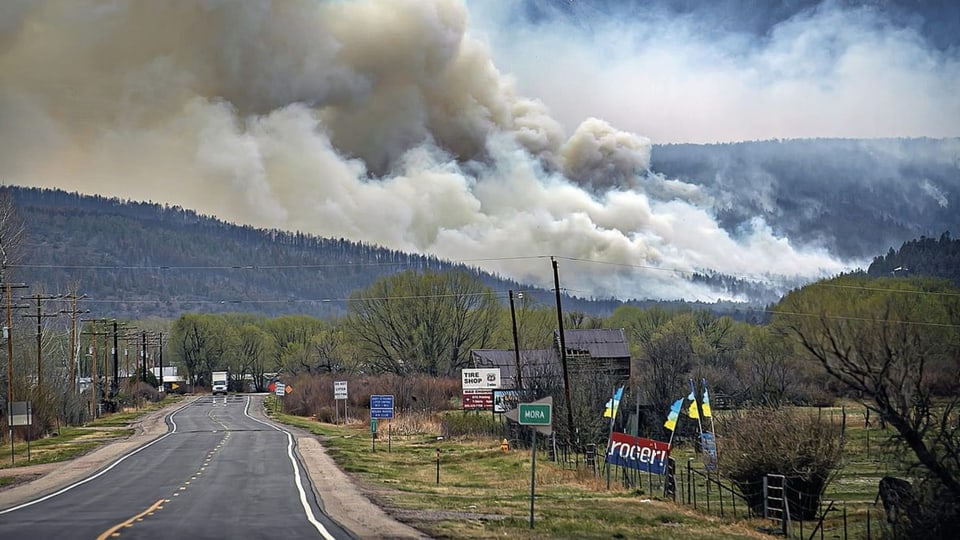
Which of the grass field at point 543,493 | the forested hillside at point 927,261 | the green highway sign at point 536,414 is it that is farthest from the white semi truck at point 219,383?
the green highway sign at point 536,414

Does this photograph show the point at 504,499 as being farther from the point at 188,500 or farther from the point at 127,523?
the point at 127,523

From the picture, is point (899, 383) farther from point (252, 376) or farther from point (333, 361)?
point (252, 376)

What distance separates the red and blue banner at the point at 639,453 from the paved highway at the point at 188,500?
37.3 ft

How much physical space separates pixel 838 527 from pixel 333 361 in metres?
115

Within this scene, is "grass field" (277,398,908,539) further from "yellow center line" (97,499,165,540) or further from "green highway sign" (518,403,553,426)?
"yellow center line" (97,499,165,540)

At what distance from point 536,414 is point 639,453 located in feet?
48.9

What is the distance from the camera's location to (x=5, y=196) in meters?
76.1

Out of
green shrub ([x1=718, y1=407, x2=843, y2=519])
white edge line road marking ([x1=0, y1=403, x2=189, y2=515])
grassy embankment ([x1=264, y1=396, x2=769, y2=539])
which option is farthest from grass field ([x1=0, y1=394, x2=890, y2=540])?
white edge line road marking ([x1=0, y1=403, x2=189, y2=515])

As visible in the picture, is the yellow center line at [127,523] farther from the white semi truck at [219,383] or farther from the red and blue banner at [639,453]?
the white semi truck at [219,383]

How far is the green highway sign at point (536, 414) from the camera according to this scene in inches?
923

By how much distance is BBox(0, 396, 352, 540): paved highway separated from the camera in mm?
23438

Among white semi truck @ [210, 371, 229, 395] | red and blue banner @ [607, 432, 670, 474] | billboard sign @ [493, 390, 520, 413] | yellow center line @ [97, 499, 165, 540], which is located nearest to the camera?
yellow center line @ [97, 499, 165, 540]

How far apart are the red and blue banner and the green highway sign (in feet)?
40.7

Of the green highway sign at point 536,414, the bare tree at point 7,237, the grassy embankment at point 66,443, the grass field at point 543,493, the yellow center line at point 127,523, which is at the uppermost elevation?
the bare tree at point 7,237
